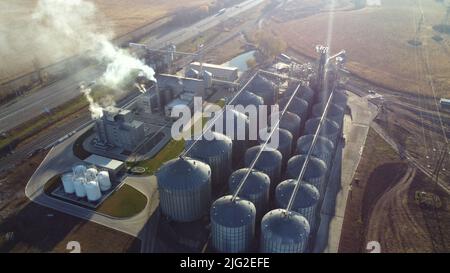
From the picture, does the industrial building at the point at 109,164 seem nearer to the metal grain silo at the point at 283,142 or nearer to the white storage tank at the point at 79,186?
the white storage tank at the point at 79,186

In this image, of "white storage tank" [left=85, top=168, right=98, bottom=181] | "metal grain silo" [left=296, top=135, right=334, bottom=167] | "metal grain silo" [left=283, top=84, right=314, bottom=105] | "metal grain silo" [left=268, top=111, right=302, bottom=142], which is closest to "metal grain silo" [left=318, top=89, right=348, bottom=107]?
"metal grain silo" [left=283, top=84, right=314, bottom=105]

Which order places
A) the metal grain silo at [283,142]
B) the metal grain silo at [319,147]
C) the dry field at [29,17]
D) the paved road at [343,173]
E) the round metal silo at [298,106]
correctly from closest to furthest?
1. the paved road at [343,173]
2. the metal grain silo at [319,147]
3. the metal grain silo at [283,142]
4. the round metal silo at [298,106]
5. the dry field at [29,17]

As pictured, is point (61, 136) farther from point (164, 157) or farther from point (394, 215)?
point (394, 215)

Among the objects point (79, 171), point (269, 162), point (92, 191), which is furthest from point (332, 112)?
point (79, 171)

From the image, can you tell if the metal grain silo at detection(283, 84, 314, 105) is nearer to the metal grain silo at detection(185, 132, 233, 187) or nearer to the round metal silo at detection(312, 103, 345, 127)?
the round metal silo at detection(312, 103, 345, 127)

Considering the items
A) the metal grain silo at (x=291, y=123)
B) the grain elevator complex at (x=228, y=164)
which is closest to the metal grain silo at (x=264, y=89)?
the grain elevator complex at (x=228, y=164)
